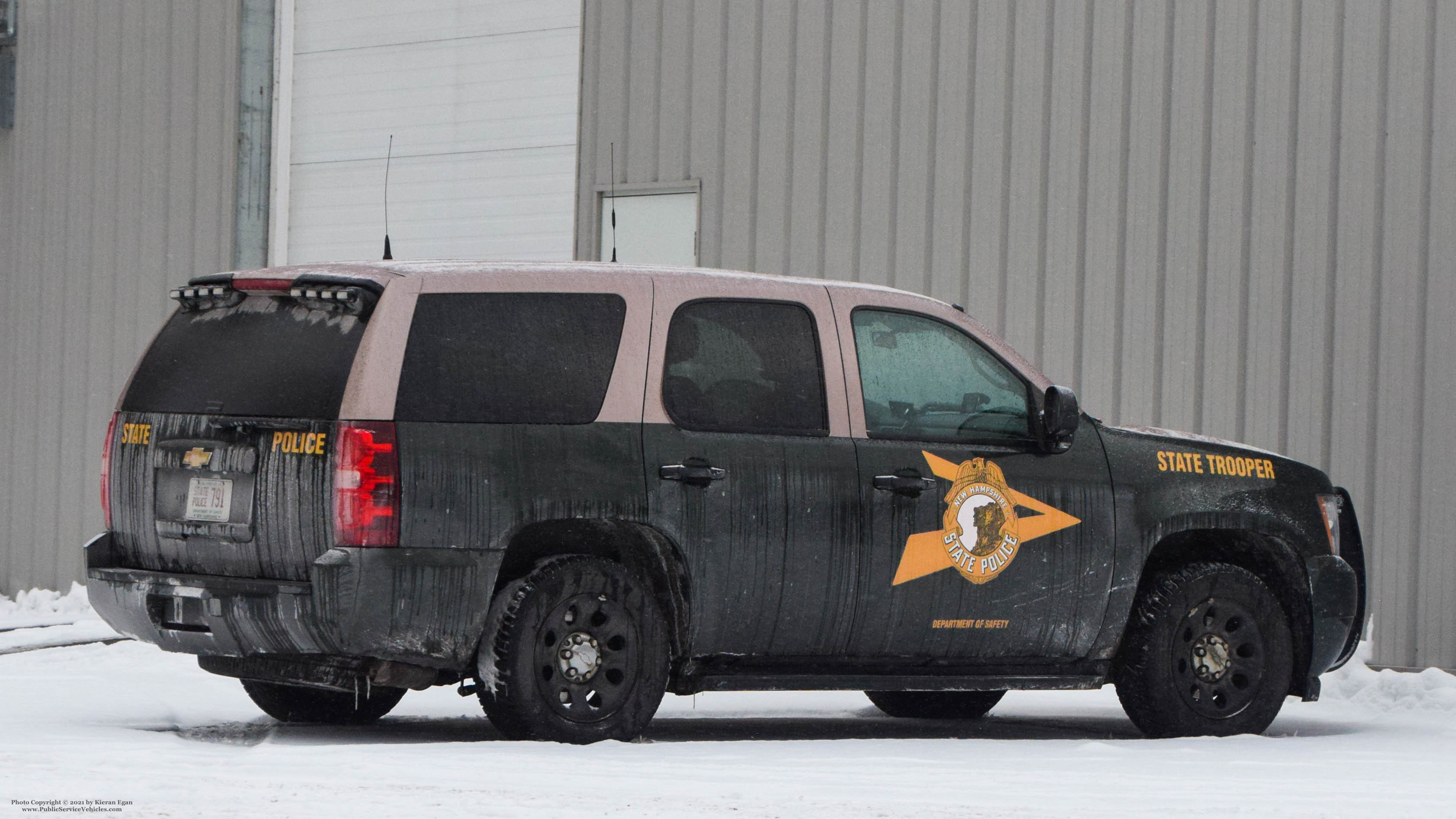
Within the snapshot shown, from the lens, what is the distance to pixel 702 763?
23.5 ft

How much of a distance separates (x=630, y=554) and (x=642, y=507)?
239 mm

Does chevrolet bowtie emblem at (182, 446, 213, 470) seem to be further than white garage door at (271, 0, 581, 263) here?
No

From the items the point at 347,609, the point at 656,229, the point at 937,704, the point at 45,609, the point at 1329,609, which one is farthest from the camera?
the point at 45,609

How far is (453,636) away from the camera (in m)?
7.22

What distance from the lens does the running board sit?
7848 millimetres

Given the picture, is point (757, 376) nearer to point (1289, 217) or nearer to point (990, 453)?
point (990, 453)

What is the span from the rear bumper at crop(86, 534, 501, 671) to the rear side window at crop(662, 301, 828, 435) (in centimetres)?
104

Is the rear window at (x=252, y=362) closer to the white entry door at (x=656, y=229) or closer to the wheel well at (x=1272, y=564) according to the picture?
the wheel well at (x=1272, y=564)

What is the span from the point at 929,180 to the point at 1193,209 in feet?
5.80

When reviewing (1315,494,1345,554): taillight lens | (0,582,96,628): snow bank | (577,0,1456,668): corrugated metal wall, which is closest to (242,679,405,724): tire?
(1315,494,1345,554): taillight lens

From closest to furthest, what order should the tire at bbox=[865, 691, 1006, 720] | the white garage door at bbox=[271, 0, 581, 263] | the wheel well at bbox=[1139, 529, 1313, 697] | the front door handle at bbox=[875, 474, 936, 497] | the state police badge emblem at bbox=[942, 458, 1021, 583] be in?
the front door handle at bbox=[875, 474, 936, 497], the state police badge emblem at bbox=[942, 458, 1021, 583], the wheel well at bbox=[1139, 529, 1313, 697], the tire at bbox=[865, 691, 1006, 720], the white garage door at bbox=[271, 0, 581, 263]

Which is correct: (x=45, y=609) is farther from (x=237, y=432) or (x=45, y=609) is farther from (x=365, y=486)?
(x=365, y=486)

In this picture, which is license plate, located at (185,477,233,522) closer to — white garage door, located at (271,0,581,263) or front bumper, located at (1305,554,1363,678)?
front bumper, located at (1305,554,1363,678)

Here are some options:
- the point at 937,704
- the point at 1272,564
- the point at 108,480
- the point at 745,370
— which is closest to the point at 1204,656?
the point at 1272,564
